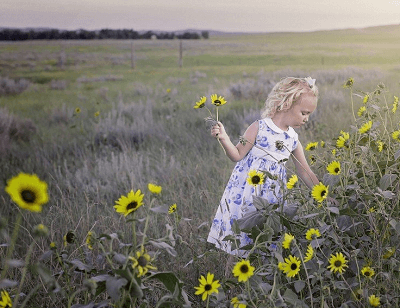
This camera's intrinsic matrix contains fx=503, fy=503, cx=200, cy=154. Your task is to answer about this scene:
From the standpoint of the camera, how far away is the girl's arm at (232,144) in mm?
2684

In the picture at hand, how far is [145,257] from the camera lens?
1604mm

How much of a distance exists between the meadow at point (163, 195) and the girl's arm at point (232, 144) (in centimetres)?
41

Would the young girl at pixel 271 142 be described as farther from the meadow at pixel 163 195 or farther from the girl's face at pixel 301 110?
the meadow at pixel 163 195

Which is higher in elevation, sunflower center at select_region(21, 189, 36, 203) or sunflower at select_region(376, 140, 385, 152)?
sunflower center at select_region(21, 189, 36, 203)

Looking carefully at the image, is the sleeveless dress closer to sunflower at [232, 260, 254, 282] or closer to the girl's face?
the girl's face

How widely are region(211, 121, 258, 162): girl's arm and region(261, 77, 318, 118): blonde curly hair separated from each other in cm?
17

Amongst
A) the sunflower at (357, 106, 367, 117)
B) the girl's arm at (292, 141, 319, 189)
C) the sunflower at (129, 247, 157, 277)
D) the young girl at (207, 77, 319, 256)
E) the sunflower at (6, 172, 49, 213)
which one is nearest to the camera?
the sunflower at (6, 172, 49, 213)

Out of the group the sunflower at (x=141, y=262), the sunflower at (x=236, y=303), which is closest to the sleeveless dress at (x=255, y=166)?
the sunflower at (x=236, y=303)

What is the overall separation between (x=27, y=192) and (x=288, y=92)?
1.96 metres

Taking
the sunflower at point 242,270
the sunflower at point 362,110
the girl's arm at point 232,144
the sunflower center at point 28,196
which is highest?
the sunflower at point 362,110

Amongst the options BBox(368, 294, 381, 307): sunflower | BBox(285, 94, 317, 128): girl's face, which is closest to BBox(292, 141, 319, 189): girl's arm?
BBox(285, 94, 317, 128): girl's face

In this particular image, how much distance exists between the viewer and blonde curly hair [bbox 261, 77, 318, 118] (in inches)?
119

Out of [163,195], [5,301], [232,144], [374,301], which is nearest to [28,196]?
[5,301]

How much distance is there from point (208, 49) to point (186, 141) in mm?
34489
